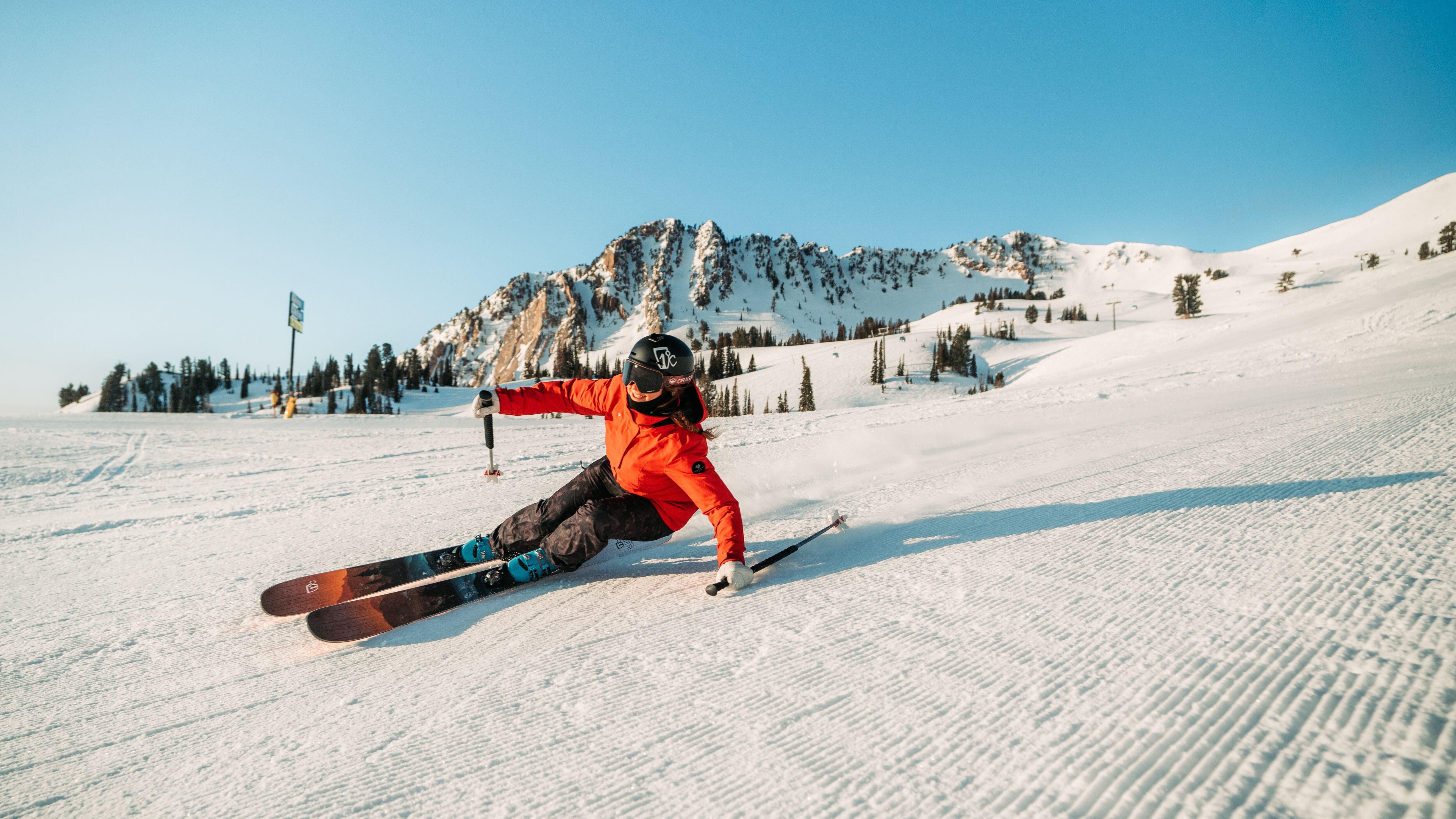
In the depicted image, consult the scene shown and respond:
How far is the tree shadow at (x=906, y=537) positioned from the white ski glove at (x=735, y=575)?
74mm

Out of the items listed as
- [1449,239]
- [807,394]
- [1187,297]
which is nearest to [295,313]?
[807,394]

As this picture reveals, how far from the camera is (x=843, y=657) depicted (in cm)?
192

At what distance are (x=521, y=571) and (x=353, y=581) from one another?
3.19 ft

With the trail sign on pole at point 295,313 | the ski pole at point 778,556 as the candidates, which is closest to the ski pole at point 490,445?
the ski pole at point 778,556

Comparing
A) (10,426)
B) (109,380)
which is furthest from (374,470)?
(109,380)

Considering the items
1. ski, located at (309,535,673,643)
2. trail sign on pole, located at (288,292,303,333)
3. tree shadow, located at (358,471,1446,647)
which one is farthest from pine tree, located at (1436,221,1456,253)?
trail sign on pole, located at (288,292,303,333)

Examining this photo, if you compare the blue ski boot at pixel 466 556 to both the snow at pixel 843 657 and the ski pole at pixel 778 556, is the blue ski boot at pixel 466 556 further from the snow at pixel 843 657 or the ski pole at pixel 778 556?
the ski pole at pixel 778 556

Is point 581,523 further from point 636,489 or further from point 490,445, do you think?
point 490,445

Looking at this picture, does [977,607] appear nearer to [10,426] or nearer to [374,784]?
[374,784]

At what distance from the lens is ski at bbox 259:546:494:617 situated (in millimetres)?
2816

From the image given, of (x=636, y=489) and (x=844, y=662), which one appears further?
(x=636, y=489)

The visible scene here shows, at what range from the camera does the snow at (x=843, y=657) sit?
1331mm

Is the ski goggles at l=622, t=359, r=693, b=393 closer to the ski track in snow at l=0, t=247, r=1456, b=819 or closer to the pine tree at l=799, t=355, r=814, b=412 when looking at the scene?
the ski track in snow at l=0, t=247, r=1456, b=819

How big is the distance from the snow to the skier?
0.66ft
